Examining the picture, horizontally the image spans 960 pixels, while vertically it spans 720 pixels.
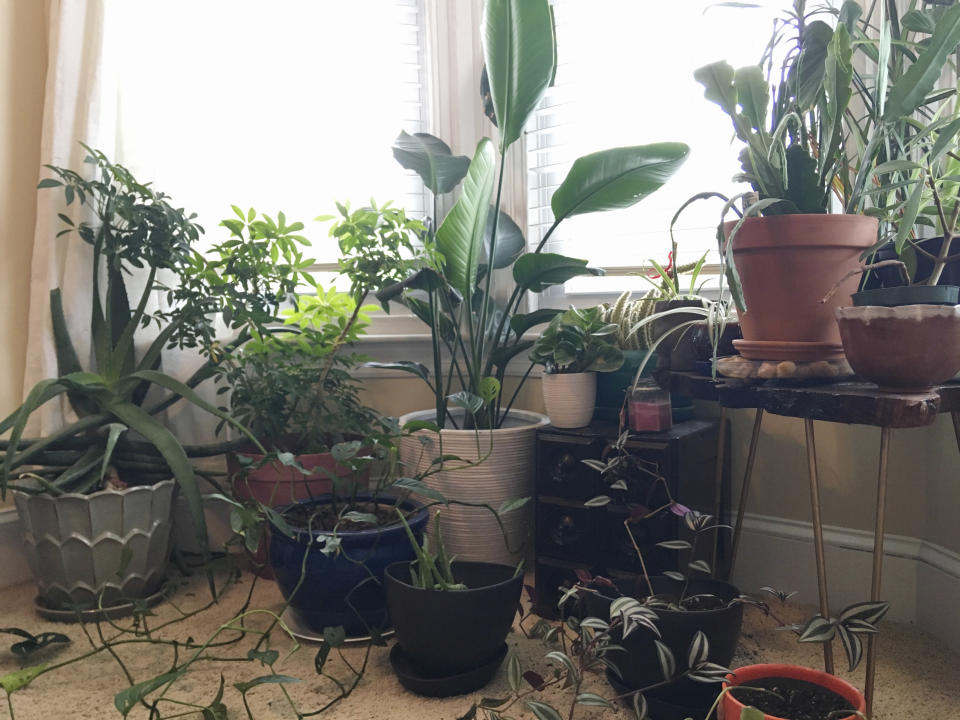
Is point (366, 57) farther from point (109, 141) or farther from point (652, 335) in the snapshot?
point (652, 335)

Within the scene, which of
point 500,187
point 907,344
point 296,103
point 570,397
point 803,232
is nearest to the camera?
point 907,344

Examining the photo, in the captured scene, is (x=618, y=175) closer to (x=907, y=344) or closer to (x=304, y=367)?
(x=907, y=344)

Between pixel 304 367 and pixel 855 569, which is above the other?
pixel 304 367

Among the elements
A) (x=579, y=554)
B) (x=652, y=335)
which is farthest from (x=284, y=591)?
(x=652, y=335)

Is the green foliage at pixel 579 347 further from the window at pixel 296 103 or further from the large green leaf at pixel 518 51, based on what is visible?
→ the window at pixel 296 103

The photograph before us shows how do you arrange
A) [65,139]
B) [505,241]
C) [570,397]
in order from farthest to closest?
[505,241]
[65,139]
[570,397]

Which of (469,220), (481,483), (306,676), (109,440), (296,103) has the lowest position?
(306,676)

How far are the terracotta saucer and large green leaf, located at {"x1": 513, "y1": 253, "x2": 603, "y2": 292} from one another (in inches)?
22.8

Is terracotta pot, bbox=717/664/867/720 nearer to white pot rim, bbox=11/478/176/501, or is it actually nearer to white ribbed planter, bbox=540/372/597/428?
white ribbed planter, bbox=540/372/597/428

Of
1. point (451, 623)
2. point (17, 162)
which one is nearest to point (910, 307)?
point (451, 623)

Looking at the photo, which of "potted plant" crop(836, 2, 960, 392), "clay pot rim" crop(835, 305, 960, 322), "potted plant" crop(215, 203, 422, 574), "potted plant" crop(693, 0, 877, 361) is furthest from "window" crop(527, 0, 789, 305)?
"clay pot rim" crop(835, 305, 960, 322)

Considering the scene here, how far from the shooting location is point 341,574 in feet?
4.45

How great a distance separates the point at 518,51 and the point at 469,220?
37 cm

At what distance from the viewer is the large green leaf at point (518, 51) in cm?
157
